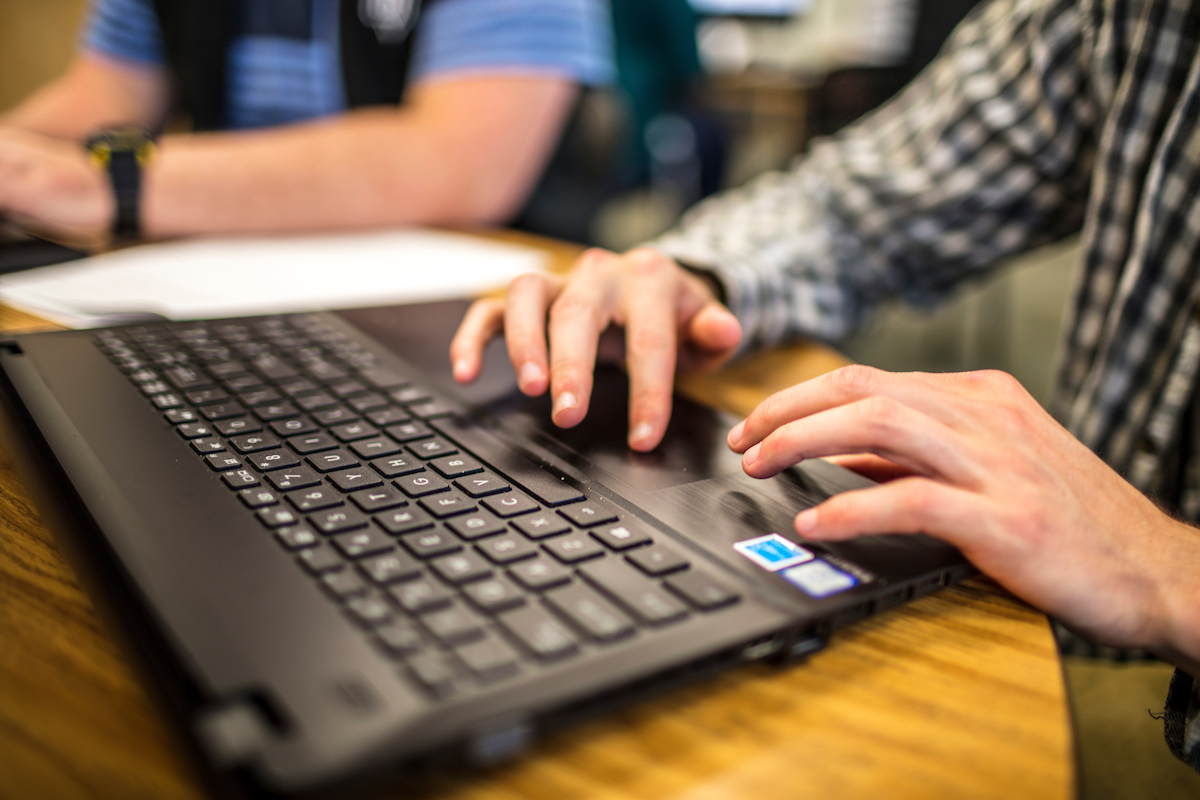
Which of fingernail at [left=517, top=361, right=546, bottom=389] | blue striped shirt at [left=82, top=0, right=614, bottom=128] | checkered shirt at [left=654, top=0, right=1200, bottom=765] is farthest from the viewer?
blue striped shirt at [left=82, top=0, right=614, bottom=128]

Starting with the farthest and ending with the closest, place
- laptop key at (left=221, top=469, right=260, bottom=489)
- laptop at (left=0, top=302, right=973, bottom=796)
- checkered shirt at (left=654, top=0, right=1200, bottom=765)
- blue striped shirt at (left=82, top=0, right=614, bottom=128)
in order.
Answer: blue striped shirt at (left=82, top=0, right=614, bottom=128) < checkered shirt at (left=654, top=0, right=1200, bottom=765) < laptop key at (left=221, top=469, right=260, bottom=489) < laptop at (left=0, top=302, right=973, bottom=796)

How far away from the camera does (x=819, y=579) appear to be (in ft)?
0.83

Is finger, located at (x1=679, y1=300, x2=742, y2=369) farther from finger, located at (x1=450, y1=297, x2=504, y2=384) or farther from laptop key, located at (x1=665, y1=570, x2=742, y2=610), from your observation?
laptop key, located at (x1=665, y1=570, x2=742, y2=610)

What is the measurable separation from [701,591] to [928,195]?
0.56m

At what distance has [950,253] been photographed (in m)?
0.70

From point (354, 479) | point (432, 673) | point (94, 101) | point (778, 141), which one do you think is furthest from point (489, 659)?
point (778, 141)

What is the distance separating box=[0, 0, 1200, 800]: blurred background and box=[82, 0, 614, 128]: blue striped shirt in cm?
8

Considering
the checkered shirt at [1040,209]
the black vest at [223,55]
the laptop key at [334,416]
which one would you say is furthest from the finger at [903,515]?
the black vest at [223,55]

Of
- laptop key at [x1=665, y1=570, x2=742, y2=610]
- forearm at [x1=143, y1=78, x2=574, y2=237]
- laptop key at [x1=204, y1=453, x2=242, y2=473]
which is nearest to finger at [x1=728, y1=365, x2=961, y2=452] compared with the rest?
laptop key at [x1=665, y1=570, x2=742, y2=610]

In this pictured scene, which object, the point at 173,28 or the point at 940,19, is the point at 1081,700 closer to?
the point at 173,28

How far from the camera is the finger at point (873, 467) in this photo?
0.35m

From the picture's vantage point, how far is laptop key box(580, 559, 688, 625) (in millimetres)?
225

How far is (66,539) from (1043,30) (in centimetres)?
72

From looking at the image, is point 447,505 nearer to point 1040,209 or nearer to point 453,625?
point 453,625
